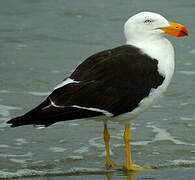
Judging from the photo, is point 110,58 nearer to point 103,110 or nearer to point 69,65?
point 103,110

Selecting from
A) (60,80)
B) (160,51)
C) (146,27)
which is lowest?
(60,80)

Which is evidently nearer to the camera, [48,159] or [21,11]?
[48,159]

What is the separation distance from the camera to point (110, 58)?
673 centimetres

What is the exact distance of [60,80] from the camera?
10039 mm

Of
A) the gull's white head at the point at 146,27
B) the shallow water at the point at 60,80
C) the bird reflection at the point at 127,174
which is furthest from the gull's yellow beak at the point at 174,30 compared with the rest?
the bird reflection at the point at 127,174

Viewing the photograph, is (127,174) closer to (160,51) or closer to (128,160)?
(128,160)

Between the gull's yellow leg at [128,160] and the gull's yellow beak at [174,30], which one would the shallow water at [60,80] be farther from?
the gull's yellow beak at [174,30]

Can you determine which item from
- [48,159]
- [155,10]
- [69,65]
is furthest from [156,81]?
[155,10]

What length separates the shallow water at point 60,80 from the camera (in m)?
7.03

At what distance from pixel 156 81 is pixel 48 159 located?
145cm

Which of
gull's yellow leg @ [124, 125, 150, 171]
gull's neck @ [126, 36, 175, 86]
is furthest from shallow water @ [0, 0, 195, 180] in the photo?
gull's neck @ [126, 36, 175, 86]

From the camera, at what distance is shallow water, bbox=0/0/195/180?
7.03m

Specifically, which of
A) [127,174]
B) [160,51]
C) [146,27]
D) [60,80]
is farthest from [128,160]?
[60,80]

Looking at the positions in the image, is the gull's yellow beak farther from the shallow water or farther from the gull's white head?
the shallow water
